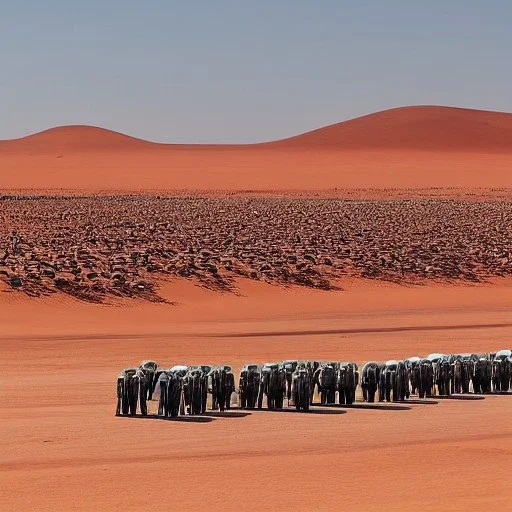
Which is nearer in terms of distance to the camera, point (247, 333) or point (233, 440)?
point (233, 440)

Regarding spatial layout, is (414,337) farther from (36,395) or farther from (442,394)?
(36,395)

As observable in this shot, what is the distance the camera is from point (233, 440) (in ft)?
45.6

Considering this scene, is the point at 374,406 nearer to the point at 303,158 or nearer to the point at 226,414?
the point at 226,414

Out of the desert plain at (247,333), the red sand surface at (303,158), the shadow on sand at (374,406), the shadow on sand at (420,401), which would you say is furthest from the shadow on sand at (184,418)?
the red sand surface at (303,158)

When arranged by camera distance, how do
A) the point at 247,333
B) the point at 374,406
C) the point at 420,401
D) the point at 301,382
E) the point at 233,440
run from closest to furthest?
the point at 233,440 → the point at 301,382 → the point at 374,406 → the point at 420,401 → the point at 247,333

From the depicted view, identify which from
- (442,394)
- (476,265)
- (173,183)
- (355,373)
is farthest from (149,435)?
(173,183)

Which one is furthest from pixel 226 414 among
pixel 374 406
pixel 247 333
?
pixel 247 333

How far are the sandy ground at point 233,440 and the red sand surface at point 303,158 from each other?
57409 mm

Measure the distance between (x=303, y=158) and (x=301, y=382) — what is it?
104653mm

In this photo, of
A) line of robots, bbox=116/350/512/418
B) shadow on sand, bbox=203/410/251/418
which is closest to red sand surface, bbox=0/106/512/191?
line of robots, bbox=116/350/512/418

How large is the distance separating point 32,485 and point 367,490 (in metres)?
3.05

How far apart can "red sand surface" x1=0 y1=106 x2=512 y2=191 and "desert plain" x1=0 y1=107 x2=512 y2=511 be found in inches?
649

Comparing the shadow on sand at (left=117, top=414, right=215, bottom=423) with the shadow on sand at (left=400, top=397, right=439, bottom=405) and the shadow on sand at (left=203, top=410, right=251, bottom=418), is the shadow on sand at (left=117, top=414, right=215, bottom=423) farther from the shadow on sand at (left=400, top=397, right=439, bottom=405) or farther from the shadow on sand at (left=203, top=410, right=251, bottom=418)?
the shadow on sand at (left=400, top=397, right=439, bottom=405)

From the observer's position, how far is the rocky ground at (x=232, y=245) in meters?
30.6
